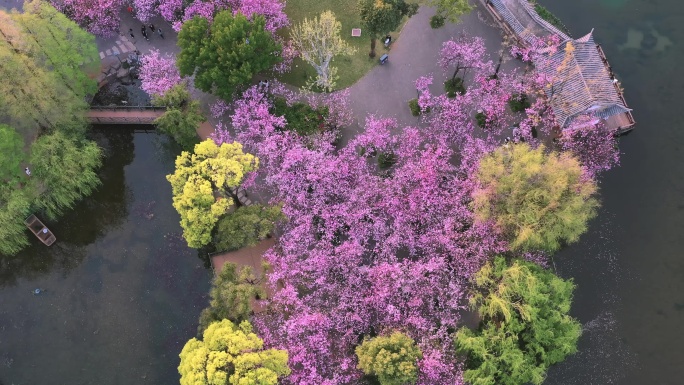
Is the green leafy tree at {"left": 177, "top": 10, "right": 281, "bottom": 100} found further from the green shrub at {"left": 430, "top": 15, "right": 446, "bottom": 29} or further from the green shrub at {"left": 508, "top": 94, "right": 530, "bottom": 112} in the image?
the green shrub at {"left": 508, "top": 94, "right": 530, "bottom": 112}

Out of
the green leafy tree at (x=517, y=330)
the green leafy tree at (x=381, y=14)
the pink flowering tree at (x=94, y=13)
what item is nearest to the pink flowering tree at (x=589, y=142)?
the green leafy tree at (x=517, y=330)

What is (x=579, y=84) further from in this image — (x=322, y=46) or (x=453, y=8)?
(x=322, y=46)

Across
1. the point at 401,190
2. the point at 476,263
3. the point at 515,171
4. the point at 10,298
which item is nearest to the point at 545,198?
the point at 515,171

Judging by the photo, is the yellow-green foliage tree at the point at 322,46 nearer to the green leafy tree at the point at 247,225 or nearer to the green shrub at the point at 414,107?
the green shrub at the point at 414,107

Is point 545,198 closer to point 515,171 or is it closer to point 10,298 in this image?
point 515,171

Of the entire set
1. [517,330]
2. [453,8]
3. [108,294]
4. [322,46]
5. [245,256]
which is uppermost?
[322,46]


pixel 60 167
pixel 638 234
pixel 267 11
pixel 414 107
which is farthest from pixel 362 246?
pixel 638 234
